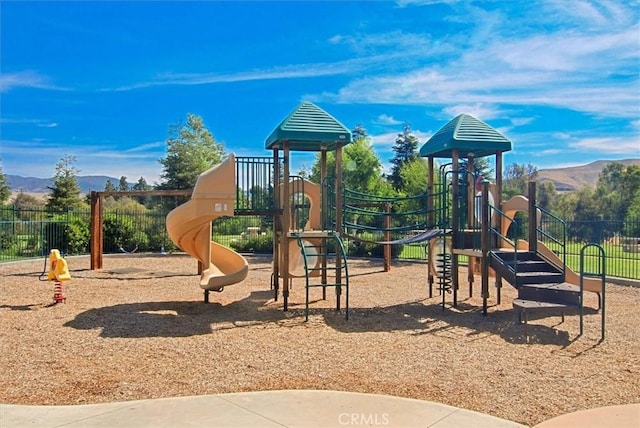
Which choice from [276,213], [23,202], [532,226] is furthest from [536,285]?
[23,202]

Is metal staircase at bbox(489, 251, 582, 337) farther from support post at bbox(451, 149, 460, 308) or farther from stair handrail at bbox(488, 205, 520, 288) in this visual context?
support post at bbox(451, 149, 460, 308)

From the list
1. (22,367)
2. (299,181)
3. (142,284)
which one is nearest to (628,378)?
(22,367)

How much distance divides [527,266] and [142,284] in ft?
28.9

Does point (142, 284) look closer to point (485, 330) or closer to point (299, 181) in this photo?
point (299, 181)

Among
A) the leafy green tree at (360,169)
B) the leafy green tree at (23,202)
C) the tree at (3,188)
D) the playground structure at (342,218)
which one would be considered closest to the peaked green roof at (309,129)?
the playground structure at (342,218)

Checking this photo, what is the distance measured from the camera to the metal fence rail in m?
19.5

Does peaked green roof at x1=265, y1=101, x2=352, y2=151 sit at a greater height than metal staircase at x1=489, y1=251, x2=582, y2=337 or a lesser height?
greater

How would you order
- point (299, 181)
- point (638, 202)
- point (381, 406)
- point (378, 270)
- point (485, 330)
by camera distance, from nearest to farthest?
point (381, 406), point (485, 330), point (299, 181), point (378, 270), point (638, 202)

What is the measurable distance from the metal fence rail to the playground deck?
9.13 metres

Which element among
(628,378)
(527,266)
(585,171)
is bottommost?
(628,378)

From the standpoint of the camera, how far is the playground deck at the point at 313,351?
4.74 metres

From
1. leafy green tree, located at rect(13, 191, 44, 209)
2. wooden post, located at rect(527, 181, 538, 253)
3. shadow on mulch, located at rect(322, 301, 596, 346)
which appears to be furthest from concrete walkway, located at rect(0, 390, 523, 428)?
leafy green tree, located at rect(13, 191, 44, 209)

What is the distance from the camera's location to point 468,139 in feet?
31.1

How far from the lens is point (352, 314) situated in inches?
343
